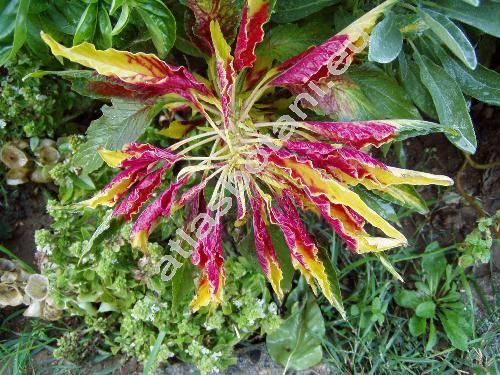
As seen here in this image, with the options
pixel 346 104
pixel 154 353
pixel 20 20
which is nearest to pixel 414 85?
pixel 346 104

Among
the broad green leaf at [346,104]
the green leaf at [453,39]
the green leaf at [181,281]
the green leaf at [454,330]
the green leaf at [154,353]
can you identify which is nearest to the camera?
the green leaf at [453,39]

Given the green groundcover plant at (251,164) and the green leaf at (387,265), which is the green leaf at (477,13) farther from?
the green leaf at (387,265)

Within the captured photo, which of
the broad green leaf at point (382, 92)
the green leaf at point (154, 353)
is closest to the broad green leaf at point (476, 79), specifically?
the broad green leaf at point (382, 92)

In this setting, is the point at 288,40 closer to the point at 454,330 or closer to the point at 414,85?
the point at 414,85

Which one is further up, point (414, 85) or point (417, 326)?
point (414, 85)

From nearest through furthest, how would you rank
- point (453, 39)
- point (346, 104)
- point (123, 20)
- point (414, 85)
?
point (453, 39) → point (123, 20) → point (346, 104) → point (414, 85)

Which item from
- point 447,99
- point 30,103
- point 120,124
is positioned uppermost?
point 447,99
